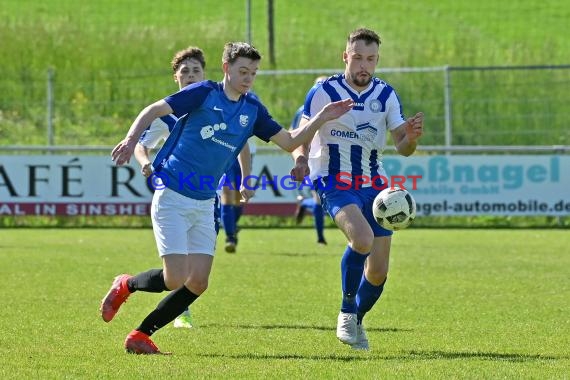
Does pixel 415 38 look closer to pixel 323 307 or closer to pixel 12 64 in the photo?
pixel 12 64

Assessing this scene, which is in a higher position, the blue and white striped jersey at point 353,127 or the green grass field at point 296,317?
the blue and white striped jersey at point 353,127

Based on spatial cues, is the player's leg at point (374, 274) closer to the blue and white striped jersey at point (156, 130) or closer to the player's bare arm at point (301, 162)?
the player's bare arm at point (301, 162)

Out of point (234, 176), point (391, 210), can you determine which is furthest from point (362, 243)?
point (234, 176)

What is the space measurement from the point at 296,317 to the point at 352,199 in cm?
159

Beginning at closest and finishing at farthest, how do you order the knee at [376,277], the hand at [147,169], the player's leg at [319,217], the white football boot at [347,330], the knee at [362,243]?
1. the white football boot at [347,330]
2. the knee at [362,243]
3. the knee at [376,277]
4. the hand at [147,169]
5. the player's leg at [319,217]

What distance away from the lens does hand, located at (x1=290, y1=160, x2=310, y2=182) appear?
24.2 ft

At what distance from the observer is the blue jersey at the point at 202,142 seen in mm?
7074

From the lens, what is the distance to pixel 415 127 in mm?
7391

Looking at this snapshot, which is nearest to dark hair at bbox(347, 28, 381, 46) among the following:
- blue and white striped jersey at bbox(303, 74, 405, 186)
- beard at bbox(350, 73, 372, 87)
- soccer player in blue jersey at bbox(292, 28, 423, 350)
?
soccer player in blue jersey at bbox(292, 28, 423, 350)

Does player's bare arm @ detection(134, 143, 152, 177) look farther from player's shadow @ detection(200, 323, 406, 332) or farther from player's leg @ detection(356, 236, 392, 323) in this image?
player's leg @ detection(356, 236, 392, 323)

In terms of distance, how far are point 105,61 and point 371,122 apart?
22.1 meters

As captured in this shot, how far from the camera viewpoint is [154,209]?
23.5ft

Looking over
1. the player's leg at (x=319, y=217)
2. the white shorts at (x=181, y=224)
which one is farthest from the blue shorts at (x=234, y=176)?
the white shorts at (x=181, y=224)

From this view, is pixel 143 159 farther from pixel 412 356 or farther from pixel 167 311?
pixel 412 356
